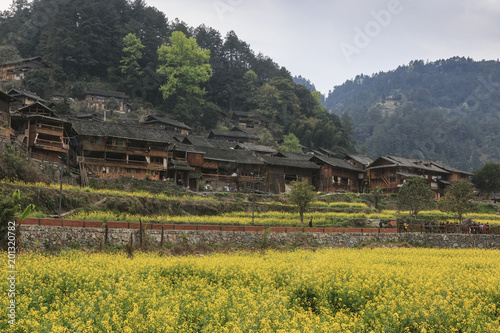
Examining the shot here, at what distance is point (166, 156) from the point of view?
53.0m

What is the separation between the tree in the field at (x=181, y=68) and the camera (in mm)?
87750

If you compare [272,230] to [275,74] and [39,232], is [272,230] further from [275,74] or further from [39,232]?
[275,74]

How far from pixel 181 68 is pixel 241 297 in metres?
78.1

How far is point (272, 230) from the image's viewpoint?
35.8m

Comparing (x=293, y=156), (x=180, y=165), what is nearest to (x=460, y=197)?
(x=293, y=156)

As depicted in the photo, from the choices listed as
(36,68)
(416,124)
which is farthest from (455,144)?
(36,68)

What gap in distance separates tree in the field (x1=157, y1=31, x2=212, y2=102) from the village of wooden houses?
10862 mm

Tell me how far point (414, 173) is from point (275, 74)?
184 ft

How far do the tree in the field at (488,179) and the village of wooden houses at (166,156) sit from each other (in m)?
3.89

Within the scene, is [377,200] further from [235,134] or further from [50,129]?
[50,129]

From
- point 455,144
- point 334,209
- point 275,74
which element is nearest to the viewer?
point 334,209

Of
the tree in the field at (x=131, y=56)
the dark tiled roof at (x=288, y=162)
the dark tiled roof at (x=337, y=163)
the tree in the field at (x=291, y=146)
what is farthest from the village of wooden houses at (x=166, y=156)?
the tree in the field at (x=131, y=56)

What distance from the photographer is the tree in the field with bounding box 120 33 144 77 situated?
89.2 m

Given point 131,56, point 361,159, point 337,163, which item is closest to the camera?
point 337,163
